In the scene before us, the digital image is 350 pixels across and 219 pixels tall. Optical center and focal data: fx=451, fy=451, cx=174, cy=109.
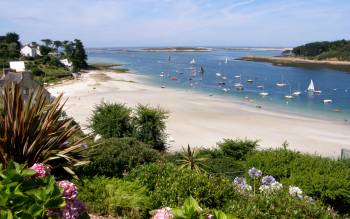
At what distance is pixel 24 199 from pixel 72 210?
1.36 ft

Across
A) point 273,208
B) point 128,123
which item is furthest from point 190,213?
point 128,123

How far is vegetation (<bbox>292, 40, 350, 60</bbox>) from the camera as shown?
5581 inches

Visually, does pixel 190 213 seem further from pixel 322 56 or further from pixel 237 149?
pixel 322 56

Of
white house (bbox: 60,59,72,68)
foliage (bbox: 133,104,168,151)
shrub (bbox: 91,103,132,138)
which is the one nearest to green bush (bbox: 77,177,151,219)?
shrub (bbox: 91,103,132,138)

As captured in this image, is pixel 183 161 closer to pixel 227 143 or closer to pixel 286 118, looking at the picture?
pixel 227 143

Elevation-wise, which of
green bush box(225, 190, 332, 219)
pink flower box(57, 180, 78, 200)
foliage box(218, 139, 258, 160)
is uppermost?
pink flower box(57, 180, 78, 200)

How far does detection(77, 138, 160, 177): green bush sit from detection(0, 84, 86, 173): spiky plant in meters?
0.83

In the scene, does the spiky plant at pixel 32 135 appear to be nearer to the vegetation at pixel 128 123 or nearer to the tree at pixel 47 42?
the vegetation at pixel 128 123

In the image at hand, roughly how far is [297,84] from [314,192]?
236ft

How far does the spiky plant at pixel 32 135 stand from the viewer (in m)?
7.10

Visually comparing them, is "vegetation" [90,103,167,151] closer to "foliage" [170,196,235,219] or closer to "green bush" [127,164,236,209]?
"green bush" [127,164,236,209]

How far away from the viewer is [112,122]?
899 inches

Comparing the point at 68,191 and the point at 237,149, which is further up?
the point at 68,191

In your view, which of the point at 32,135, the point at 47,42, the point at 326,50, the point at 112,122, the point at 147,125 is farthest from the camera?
the point at 326,50
